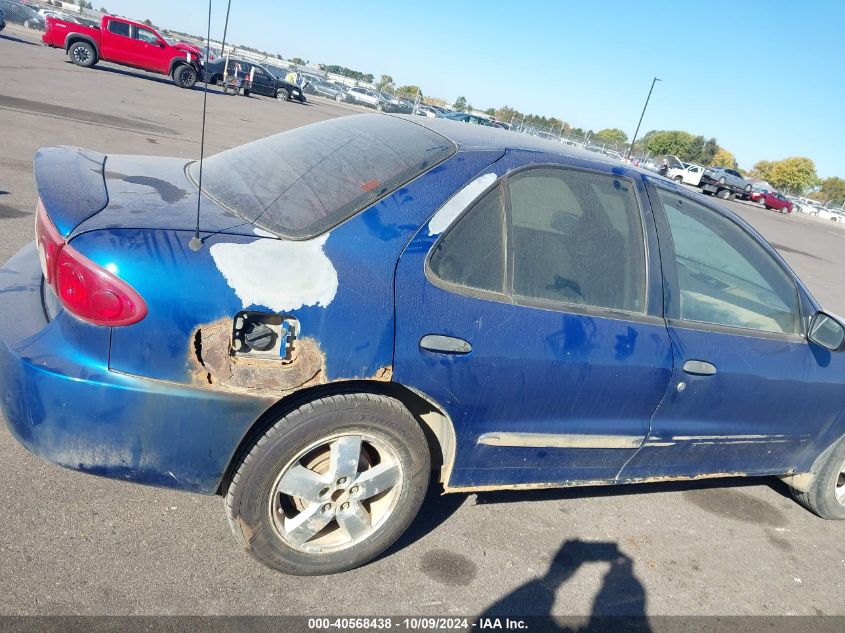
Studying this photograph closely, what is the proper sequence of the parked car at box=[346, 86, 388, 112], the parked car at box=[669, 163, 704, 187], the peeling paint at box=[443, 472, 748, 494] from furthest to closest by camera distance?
the parked car at box=[346, 86, 388, 112]
the parked car at box=[669, 163, 704, 187]
the peeling paint at box=[443, 472, 748, 494]

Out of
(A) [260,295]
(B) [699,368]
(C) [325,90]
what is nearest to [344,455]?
(A) [260,295]

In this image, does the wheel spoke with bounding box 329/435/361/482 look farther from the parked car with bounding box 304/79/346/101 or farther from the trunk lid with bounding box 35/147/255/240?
the parked car with bounding box 304/79/346/101

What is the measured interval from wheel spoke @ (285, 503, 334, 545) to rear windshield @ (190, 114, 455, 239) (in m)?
1.02

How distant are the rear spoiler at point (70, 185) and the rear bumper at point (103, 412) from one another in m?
0.35

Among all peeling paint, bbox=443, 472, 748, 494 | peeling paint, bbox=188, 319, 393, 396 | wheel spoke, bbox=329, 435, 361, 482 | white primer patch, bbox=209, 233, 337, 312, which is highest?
white primer patch, bbox=209, 233, 337, 312

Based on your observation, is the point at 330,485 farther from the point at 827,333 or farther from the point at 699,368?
the point at 827,333

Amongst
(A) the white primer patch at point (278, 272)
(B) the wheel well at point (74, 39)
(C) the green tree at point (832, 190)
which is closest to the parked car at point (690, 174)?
(B) the wheel well at point (74, 39)

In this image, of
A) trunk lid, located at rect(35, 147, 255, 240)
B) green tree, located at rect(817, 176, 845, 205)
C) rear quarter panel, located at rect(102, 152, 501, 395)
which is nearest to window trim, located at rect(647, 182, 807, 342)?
rear quarter panel, located at rect(102, 152, 501, 395)

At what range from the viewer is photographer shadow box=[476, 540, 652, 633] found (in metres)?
2.59

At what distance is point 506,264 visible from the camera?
2576 mm

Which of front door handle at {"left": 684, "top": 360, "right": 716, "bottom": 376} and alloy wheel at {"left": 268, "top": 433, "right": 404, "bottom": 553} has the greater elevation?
front door handle at {"left": 684, "top": 360, "right": 716, "bottom": 376}

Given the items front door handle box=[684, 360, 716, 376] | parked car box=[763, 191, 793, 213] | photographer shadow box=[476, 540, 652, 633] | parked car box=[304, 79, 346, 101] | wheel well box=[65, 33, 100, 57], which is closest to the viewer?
photographer shadow box=[476, 540, 652, 633]

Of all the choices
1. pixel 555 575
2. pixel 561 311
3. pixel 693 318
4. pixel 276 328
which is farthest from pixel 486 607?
pixel 693 318

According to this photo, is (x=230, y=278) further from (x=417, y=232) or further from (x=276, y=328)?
(x=417, y=232)
